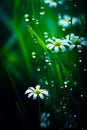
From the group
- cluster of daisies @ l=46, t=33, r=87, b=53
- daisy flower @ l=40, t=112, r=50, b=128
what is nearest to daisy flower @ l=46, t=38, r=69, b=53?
cluster of daisies @ l=46, t=33, r=87, b=53

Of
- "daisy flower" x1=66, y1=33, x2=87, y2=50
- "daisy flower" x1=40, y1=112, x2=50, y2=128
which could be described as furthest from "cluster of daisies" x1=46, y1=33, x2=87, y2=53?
"daisy flower" x1=40, y1=112, x2=50, y2=128

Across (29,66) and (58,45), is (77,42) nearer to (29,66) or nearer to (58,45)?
(58,45)

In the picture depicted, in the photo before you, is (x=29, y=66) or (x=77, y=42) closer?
(x=77, y=42)

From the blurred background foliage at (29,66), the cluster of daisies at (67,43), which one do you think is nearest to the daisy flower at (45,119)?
the blurred background foliage at (29,66)

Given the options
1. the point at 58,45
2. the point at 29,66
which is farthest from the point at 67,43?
the point at 29,66

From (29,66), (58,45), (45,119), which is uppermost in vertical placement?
(58,45)

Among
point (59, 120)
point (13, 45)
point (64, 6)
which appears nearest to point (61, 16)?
point (64, 6)

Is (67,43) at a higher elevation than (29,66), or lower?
higher

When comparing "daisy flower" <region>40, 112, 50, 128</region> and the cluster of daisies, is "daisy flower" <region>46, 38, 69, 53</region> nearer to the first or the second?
the cluster of daisies

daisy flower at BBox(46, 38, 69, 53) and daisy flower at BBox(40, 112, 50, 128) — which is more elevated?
daisy flower at BBox(46, 38, 69, 53)
